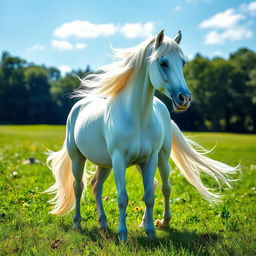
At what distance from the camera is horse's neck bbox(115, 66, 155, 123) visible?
425 cm

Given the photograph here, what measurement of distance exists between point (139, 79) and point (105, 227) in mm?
2183

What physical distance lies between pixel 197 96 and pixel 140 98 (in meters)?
54.8

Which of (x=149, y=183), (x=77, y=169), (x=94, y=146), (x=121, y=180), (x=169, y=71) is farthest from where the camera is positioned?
(x=77, y=169)

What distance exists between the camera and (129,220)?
5508 millimetres

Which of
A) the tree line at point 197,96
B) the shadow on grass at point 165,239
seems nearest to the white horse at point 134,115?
the shadow on grass at point 165,239

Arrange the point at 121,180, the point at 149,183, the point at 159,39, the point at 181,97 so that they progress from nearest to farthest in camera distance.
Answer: the point at 181,97
the point at 159,39
the point at 121,180
the point at 149,183

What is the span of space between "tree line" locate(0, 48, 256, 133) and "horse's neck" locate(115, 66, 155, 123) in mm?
44888

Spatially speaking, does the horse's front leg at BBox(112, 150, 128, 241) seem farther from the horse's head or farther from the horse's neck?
the horse's head

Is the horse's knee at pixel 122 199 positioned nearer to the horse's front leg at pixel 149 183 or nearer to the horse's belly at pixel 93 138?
the horse's front leg at pixel 149 183

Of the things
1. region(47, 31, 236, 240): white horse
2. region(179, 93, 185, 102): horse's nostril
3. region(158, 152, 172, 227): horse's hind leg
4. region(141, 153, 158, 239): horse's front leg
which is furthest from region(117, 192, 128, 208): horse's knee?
region(179, 93, 185, 102): horse's nostril

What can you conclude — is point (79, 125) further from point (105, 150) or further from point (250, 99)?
point (250, 99)

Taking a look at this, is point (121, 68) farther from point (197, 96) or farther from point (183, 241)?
point (197, 96)

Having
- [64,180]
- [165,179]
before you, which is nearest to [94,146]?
[165,179]

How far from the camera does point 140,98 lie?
14.0 feet
